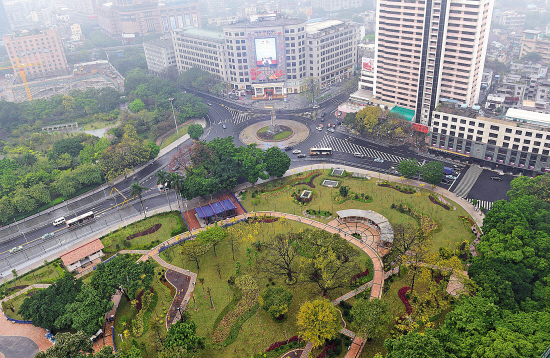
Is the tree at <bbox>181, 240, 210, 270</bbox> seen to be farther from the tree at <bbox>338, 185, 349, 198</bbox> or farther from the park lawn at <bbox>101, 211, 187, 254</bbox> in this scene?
the tree at <bbox>338, 185, 349, 198</bbox>

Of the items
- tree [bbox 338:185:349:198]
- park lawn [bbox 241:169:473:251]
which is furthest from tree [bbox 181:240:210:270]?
tree [bbox 338:185:349:198]

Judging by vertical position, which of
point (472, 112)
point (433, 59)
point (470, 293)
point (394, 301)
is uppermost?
point (433, 59)

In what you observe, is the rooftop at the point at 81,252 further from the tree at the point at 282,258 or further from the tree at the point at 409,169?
the tree at the point at 409,169

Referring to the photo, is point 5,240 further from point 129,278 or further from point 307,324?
point 307,324

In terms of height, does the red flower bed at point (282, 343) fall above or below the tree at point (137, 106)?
below

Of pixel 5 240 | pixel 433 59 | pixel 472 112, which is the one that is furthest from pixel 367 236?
pixel 5 240

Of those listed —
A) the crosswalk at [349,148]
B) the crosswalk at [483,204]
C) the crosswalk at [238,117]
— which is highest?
the crosswalk at [238,117]

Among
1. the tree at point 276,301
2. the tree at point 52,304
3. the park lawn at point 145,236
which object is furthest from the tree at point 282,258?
the tree at point 52,304
